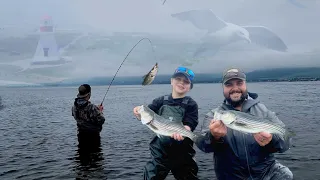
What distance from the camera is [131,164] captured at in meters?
14.2

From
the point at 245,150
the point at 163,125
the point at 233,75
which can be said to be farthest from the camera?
the point at 163,125

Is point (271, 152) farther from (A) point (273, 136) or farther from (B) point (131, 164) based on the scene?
(B) point (131, 164)

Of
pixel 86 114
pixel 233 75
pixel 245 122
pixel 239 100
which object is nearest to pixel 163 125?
pixel 239 100

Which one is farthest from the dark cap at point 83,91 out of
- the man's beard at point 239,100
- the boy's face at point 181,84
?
the man's beard at point 239,100

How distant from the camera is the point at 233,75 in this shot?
17.9ft

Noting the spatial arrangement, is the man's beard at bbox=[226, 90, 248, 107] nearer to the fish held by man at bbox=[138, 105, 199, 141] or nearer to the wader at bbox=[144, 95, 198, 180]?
the fish held by man at bbox=[138, 105, 199, 141]

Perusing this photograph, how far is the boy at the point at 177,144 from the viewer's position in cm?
682

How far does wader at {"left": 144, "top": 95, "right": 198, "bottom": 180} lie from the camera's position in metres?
6.82

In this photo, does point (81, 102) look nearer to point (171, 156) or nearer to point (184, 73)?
point (171, 156)

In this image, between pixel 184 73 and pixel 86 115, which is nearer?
pixel 184 73

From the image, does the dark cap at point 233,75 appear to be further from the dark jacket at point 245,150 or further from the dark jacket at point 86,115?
the dark jacket at point 86,115

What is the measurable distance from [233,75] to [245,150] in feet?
4.43

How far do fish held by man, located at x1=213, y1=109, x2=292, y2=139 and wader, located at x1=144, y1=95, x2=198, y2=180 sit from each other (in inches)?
83.1

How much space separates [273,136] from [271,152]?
1.35ft
